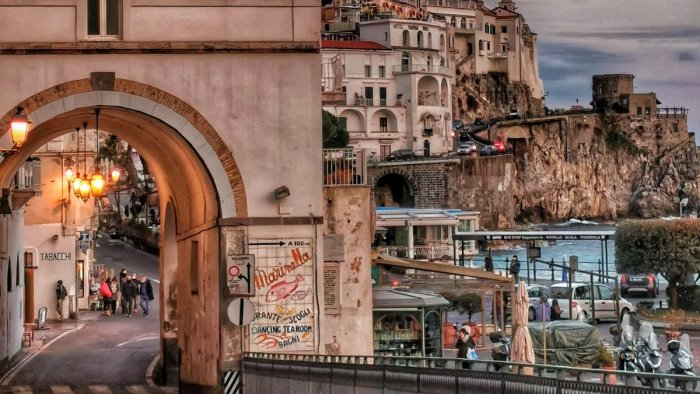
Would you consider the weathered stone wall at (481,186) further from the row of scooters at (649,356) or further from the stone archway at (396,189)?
the row of scooters at (649,356)

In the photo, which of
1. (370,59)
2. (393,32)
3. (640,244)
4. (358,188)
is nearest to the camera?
(358,188)

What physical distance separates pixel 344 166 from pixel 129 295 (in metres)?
21.4

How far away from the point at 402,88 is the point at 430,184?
35.2 ft

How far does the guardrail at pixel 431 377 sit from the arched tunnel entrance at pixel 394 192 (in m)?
145

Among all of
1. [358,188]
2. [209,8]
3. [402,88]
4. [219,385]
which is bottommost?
[219,385]

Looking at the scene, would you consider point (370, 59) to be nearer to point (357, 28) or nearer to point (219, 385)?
point (357, 28)

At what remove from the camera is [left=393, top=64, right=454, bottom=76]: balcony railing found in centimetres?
17502

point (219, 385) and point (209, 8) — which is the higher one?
point (209, 8)

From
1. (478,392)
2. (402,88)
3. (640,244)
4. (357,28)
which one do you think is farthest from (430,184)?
(478,392)

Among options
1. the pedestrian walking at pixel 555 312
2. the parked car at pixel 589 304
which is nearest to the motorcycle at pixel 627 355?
the pedestrian walking at pixel 555 312

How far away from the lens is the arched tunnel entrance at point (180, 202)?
28812 mm

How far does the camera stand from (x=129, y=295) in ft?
169

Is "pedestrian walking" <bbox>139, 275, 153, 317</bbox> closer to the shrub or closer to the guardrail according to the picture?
the shrub

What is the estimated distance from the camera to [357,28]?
7392 inches
